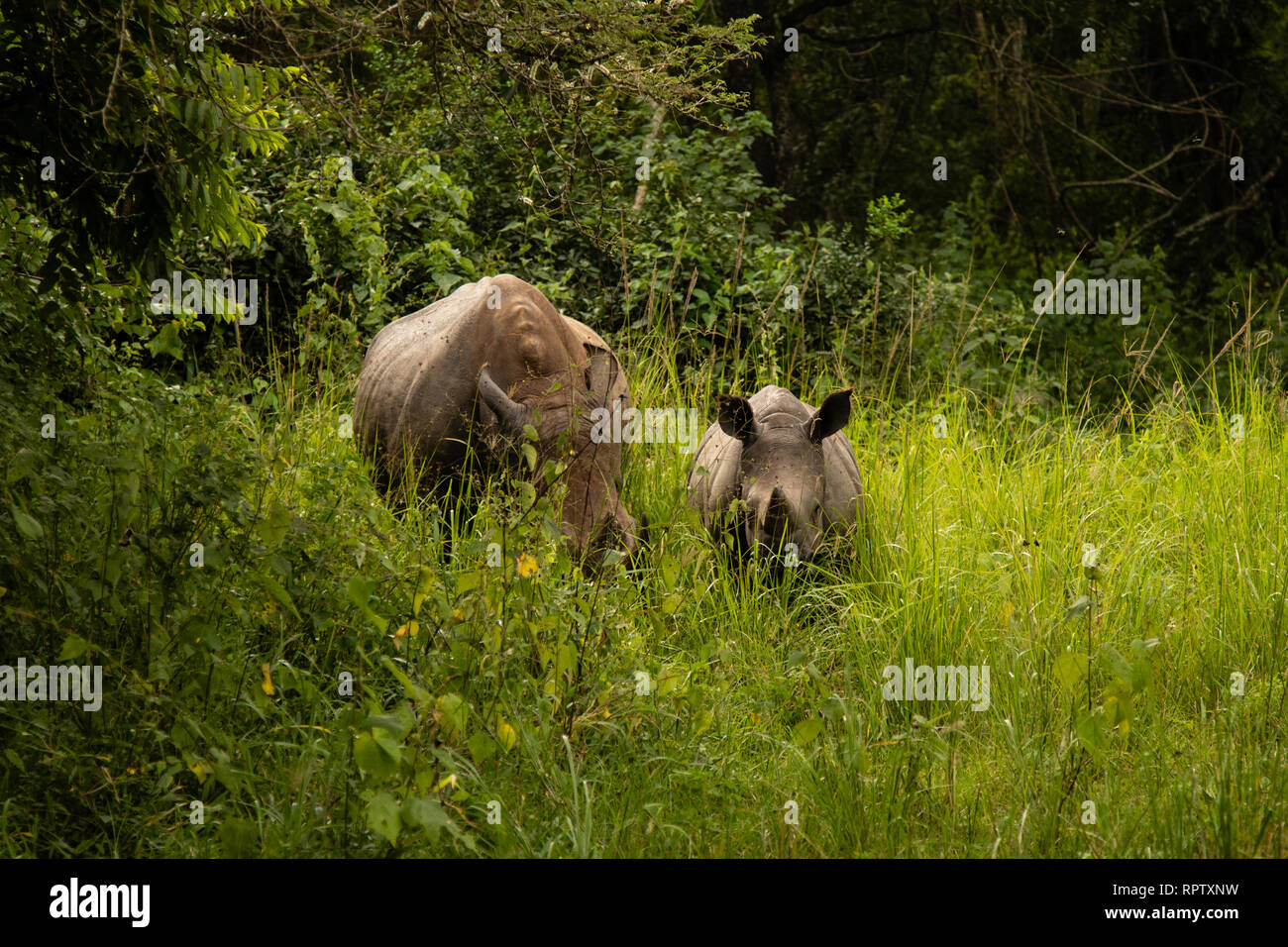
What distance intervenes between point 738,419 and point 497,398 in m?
1.23

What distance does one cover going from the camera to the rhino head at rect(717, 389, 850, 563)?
20.3 feet

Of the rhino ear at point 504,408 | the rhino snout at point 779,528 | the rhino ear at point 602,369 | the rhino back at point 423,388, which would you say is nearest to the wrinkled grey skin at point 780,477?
the rhino snout at point 779,528

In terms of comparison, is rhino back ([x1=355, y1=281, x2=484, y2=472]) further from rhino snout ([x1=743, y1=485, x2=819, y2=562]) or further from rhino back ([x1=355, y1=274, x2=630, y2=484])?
rhino snout ([x1=743, y1=485, x2=819, y2=562])

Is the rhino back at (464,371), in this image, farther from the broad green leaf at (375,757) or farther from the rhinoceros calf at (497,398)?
the broad green leaf at (375,757)

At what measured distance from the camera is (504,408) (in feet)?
20.2

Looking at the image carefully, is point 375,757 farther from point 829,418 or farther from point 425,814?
point 829,418

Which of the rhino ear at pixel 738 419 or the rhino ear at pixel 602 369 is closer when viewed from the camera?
the rhino ear at pixel 738 419

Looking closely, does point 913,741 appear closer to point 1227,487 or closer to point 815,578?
point 815,578

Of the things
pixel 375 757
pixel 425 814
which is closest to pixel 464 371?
pixel 375 757

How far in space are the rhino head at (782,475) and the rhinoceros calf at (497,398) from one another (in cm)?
60

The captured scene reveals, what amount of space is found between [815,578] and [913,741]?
2020 millimetres

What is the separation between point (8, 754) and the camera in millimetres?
3908

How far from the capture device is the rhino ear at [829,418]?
6396 millimetres

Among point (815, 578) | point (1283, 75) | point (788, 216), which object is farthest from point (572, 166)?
point (1283, 75)
